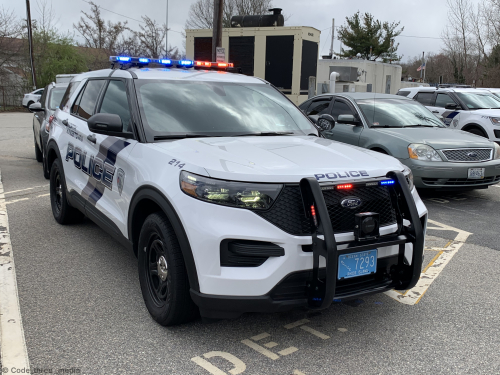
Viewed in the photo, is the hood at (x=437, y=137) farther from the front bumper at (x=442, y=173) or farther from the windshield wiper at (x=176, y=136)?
the windshield wiper at (x=176, y=136)

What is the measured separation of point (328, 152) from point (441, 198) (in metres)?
4.92

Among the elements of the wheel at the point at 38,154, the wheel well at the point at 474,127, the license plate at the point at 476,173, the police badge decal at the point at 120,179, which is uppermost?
the police badge decal at the point at 120,179

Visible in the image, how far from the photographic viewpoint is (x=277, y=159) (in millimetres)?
3264

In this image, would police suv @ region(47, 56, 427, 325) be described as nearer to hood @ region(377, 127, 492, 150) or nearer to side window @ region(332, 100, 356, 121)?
hood @ region(377, 127, 492, 150)

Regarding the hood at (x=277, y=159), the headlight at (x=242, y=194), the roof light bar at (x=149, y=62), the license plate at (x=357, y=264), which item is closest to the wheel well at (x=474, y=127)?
the roof light bar at (x=149, y=62)

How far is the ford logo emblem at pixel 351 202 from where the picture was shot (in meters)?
3.03

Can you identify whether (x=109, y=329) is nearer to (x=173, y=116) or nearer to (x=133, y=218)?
(x=133, y=218)

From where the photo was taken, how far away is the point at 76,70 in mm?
37156

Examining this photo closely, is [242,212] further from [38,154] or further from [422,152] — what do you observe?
[38,154]

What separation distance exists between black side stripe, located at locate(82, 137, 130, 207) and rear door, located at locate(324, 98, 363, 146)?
15.2 feet

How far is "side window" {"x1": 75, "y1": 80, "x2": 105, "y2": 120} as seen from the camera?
4.95m

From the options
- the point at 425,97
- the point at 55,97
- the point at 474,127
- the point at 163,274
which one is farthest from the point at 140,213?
the point at 425,97

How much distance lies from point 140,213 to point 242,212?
113 cm

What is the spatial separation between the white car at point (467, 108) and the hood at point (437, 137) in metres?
4.18
